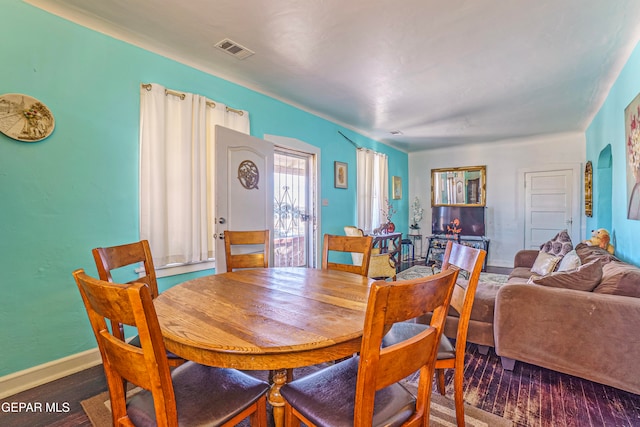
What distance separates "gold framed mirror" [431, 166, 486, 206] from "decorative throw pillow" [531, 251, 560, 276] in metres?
2.95

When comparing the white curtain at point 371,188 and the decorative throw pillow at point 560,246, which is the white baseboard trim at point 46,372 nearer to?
the white curtain at point 371,188

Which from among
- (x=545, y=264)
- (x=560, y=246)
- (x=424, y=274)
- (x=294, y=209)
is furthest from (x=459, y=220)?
(x=294, y=209)

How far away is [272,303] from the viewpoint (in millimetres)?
1316

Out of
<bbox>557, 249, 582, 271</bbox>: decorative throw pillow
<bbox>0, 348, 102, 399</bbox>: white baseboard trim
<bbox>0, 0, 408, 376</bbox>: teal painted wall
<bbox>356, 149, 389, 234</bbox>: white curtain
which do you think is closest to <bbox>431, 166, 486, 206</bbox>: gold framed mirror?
<bbox>356, 149, 389, 234</bbox>: white curtain

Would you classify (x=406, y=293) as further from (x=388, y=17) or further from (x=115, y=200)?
(x=115, y=200)

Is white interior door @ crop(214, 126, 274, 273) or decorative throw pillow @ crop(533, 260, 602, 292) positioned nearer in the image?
decorative throw pillow @ crop(533, 260, 602, 292)

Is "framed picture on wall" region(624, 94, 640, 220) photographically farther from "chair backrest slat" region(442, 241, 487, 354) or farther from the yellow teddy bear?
Answer: "chair backrest slat" region(442, 241, 487, 354)

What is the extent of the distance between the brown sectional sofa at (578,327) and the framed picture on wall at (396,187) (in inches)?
174

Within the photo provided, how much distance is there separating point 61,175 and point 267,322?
1.97 metres

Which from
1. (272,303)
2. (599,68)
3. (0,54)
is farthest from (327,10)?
(599,68)

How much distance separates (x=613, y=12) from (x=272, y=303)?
2965 millimetres

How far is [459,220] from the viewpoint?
6.33 metres

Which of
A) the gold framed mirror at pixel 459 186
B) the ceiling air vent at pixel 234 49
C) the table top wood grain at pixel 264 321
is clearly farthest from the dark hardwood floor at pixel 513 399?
the gold framed mirror at pixel 459 186

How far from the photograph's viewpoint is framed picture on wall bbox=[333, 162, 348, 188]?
15.0 feet
